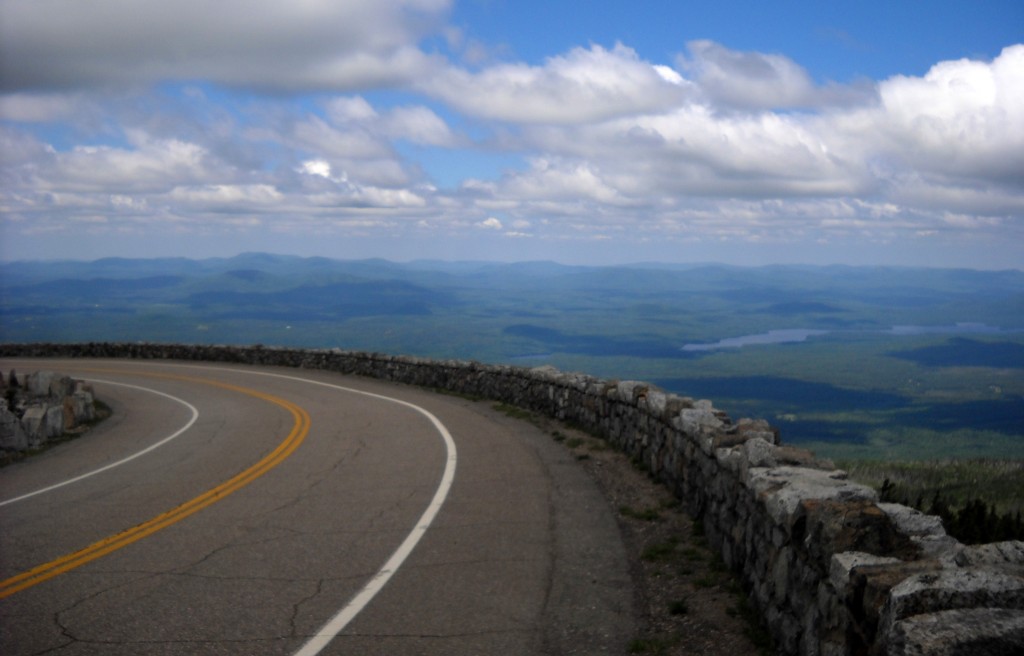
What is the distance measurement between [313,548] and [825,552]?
5.36m

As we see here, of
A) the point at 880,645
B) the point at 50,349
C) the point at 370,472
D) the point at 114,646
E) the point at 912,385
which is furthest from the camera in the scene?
the point at 912,385

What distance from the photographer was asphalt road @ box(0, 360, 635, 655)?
20.9ft

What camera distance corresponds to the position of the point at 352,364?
33.8 m

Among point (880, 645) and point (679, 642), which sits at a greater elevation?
point (880, 645)

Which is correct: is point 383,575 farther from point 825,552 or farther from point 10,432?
point 10,432

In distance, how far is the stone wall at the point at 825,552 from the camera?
3.99 metres

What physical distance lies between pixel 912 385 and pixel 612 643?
198 m

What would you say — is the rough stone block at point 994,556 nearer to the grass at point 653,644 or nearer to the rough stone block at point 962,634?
the rough stone block at point 962,634

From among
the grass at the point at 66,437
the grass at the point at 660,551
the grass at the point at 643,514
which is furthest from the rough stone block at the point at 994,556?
the grass at the point at 66,437

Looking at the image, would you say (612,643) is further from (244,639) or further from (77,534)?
(77,534)

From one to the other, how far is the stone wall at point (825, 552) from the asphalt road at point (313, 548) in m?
1.13

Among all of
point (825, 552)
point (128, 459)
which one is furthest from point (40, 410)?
point (825, 552)

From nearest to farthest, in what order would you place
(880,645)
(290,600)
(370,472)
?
(880,645) < (290,600) < (370,472)

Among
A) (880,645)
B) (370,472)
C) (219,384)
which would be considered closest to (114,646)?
(880,645)
